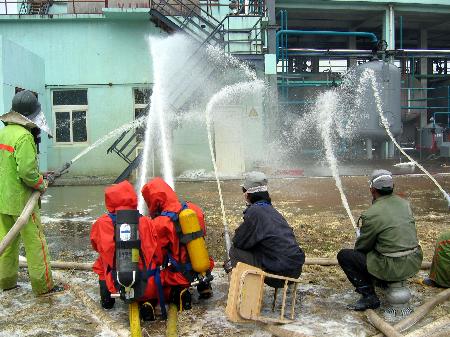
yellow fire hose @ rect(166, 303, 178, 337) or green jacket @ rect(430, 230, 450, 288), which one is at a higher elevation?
green jacket @ rect(430, 230, 450, 288)

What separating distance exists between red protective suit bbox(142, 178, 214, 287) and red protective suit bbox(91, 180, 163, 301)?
0.28 ft

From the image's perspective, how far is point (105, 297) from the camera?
417 cm

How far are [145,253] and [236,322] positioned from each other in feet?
3.08

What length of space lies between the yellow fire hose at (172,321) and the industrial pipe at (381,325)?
1.55 m

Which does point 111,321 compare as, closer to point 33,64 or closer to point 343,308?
point 343,308

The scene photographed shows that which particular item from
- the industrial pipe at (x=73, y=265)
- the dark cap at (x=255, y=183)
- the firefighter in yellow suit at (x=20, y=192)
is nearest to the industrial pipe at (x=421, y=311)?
the dark cap at (x=255, y=183)

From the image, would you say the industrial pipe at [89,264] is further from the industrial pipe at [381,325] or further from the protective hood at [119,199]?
the protective hood at [119,199]

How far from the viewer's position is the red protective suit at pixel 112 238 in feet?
12.6

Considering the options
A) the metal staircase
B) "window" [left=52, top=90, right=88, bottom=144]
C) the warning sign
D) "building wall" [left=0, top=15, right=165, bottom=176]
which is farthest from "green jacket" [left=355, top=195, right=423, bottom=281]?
"window" [left=52, top=90, right=88, bottom=144]

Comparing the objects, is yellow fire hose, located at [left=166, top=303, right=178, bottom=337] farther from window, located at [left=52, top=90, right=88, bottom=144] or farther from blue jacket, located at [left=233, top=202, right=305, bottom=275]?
window, located at [left=52, top=90, right=88, bottom=144]

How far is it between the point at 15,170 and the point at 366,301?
Result: 3.52 metres

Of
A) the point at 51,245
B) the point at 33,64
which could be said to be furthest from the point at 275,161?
the point at 51,245

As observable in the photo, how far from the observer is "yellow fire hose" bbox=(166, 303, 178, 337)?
3.58 metres

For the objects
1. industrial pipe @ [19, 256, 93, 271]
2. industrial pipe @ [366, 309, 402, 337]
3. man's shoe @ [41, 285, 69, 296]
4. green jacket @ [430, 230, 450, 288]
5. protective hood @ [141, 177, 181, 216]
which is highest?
protective hood @ [141, 177, 181, 216]
